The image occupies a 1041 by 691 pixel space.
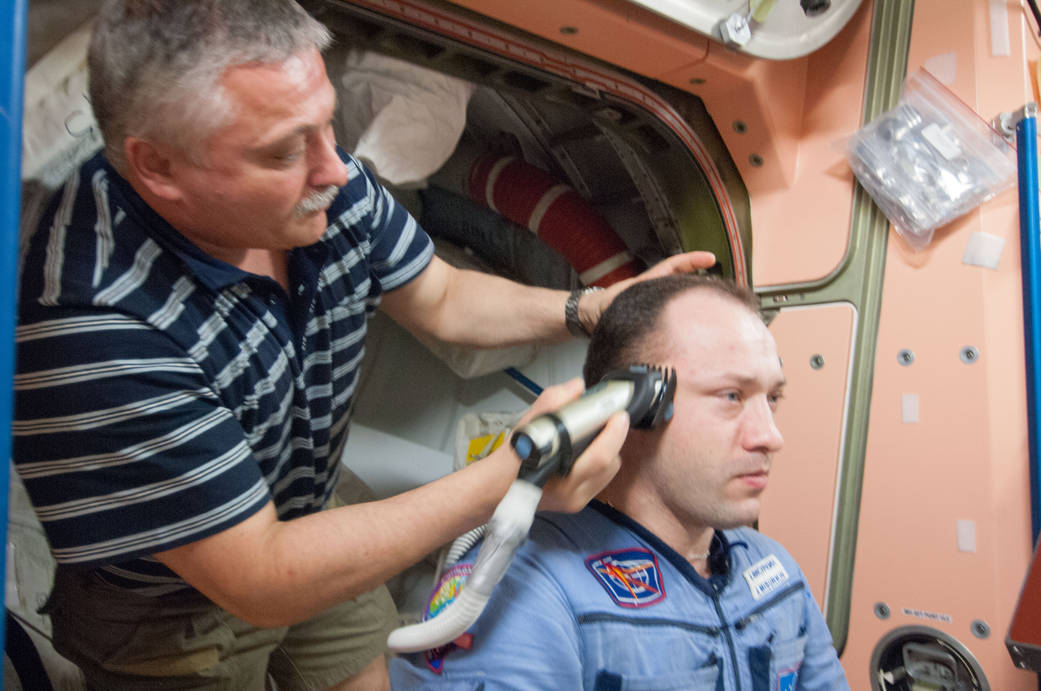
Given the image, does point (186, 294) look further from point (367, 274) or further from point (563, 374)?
point (563, 374)

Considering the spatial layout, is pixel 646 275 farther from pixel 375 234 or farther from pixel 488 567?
pixel 488 567

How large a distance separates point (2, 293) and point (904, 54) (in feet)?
6.88

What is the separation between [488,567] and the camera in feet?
2.99

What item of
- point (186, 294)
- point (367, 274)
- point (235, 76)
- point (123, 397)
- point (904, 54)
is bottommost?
point (123, 397)

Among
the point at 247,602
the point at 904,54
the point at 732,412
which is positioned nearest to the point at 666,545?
the point at 732,412

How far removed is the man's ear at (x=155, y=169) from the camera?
3.41 feet

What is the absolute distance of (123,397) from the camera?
98 cm

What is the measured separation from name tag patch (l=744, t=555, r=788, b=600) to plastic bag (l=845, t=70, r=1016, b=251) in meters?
0.93

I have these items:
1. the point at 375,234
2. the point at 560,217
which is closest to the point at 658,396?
the point at 375,234

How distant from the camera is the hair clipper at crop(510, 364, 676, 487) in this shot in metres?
0.93

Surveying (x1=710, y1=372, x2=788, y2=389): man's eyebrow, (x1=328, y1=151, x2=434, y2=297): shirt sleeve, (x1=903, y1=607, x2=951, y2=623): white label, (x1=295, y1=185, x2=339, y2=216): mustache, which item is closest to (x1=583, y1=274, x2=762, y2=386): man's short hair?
(x1=710, y1=372, x2=788, y2=389): man's eyebrow

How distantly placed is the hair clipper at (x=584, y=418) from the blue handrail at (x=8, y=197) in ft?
1.81

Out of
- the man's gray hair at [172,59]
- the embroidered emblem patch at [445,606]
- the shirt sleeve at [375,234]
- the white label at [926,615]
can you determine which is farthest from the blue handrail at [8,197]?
the white label at [926,615]

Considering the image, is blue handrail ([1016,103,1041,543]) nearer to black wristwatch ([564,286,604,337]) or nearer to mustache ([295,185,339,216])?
black wristwatch ([564,286,604,337])
